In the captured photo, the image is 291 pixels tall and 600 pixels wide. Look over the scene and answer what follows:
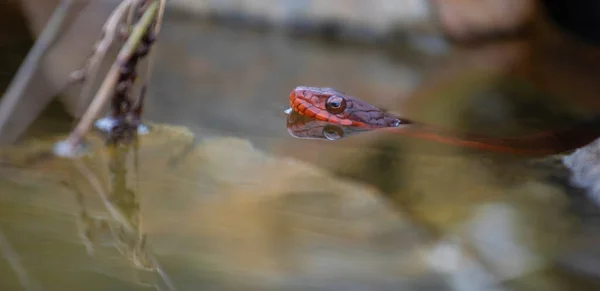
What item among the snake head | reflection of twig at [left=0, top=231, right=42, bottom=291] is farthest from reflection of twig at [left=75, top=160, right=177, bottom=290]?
the snake head

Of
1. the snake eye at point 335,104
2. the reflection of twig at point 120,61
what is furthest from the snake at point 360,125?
the reflection of twig at point 120,61

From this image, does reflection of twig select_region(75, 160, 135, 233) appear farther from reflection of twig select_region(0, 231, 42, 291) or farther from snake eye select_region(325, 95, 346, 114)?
snake eye select_region(325, 95, 346, 114)

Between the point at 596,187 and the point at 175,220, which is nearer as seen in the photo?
the point at 175,220

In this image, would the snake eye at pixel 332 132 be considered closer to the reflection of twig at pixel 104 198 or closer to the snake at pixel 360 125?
the snake at pixel 360 125

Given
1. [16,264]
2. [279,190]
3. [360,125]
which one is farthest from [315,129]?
[16,264]

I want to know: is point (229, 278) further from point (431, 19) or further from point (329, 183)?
point (431, 19)

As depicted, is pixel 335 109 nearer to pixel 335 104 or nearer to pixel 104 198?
pixel 335 104

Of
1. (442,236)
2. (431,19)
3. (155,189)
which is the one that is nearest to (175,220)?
(155,189)
